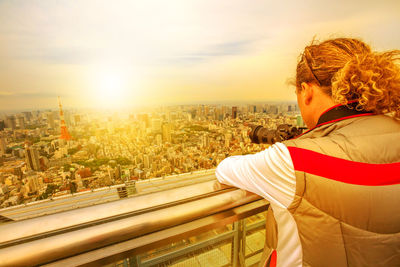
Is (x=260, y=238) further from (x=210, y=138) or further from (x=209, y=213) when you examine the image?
(x=210, y=138)

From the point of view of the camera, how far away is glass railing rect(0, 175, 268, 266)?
18.5 inches

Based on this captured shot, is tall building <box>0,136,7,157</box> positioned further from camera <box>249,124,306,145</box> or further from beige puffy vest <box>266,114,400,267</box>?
beige puffy vest <box>266,114,400,267</box>

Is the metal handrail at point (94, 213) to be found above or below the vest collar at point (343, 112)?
below

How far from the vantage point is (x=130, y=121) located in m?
2.46

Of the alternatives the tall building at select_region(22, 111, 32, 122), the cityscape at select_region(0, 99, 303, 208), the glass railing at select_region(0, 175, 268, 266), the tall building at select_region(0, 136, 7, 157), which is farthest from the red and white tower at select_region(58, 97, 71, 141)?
the glass railing at select_region(0, 175, 268, 266)

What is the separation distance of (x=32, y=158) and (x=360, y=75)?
6.79 ft

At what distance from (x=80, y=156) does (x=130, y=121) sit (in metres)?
0.89

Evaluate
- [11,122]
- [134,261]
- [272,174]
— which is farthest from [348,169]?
[11,122]

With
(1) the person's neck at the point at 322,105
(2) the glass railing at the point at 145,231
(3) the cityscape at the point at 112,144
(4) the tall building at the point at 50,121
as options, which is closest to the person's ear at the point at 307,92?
(1) the person's neck at the point at 322,105

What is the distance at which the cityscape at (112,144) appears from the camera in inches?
47.4

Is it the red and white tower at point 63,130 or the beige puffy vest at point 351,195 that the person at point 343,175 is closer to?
the beige puffy vest at point 351,195

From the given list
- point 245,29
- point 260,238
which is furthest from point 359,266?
point 245,29

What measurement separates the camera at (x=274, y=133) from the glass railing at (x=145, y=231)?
0.30 m

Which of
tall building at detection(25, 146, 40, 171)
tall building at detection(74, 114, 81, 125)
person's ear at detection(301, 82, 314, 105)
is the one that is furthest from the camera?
tall building at detection(74, 114, 81, 125)
